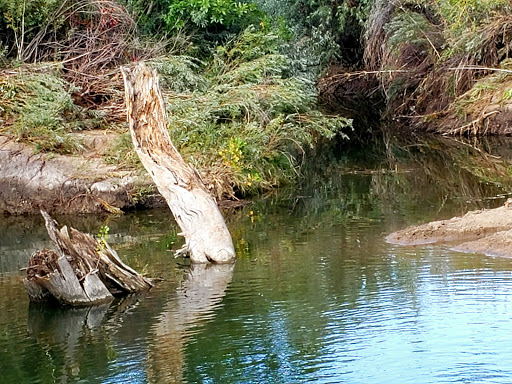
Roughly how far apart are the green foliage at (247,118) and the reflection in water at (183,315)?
5.44 meters

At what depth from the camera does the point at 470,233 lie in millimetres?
11648

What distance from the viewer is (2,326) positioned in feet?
30.6

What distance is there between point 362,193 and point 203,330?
28.2 feet

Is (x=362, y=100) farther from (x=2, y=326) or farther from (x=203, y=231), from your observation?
(x=2, y=326)

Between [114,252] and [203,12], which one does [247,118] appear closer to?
[203,12]

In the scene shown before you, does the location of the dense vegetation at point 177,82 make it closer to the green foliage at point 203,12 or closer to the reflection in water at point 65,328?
the green foliage at point 203,12

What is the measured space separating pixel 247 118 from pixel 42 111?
12.0ft

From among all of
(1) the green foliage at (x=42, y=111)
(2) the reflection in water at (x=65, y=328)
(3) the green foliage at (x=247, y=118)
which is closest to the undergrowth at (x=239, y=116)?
(3) the green foliage at (x=247, y=118)

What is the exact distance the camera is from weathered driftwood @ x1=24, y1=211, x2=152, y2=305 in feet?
31.9

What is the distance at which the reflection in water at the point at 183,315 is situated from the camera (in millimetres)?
7805

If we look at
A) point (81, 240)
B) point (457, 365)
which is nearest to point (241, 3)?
point (81, 240)

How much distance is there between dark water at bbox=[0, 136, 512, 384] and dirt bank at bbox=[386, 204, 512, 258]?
0.27 m

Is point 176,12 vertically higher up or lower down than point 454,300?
higher up

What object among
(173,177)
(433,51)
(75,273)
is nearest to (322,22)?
(433,51)
